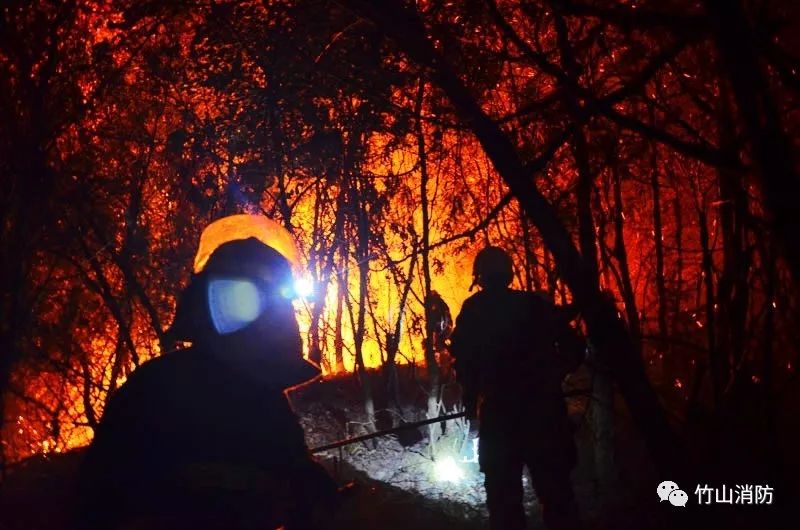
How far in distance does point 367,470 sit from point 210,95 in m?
5.52

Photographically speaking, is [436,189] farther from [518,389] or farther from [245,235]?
[245,235]

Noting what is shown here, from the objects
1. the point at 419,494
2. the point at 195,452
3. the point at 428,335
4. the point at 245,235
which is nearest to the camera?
the point at 195,452

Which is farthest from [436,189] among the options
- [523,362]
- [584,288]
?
[584,288]

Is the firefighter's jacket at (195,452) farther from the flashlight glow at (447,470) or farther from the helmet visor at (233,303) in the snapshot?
the flashlight glow at (447,470)

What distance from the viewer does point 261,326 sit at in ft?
6.08

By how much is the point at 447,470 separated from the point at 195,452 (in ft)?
24.2

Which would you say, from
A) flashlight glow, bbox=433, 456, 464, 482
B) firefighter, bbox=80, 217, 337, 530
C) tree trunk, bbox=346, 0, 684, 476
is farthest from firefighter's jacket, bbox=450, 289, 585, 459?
flashlight glow, bbox=433, 456, 464, 482

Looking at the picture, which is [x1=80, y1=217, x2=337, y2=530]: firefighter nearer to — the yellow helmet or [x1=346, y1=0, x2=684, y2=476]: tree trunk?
the yellow helmet

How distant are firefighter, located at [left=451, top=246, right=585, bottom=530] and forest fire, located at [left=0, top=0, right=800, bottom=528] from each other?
0.15 feet

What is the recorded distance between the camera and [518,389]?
420 centimetres

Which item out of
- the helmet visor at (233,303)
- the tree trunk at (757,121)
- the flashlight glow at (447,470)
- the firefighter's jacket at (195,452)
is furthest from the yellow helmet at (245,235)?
the flashlight glow at (447,470)

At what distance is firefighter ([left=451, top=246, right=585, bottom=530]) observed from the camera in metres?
4.13

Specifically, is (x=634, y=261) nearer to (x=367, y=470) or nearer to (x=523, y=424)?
(x=367, y=470)

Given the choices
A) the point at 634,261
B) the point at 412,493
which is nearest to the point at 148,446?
the point at 412,493
